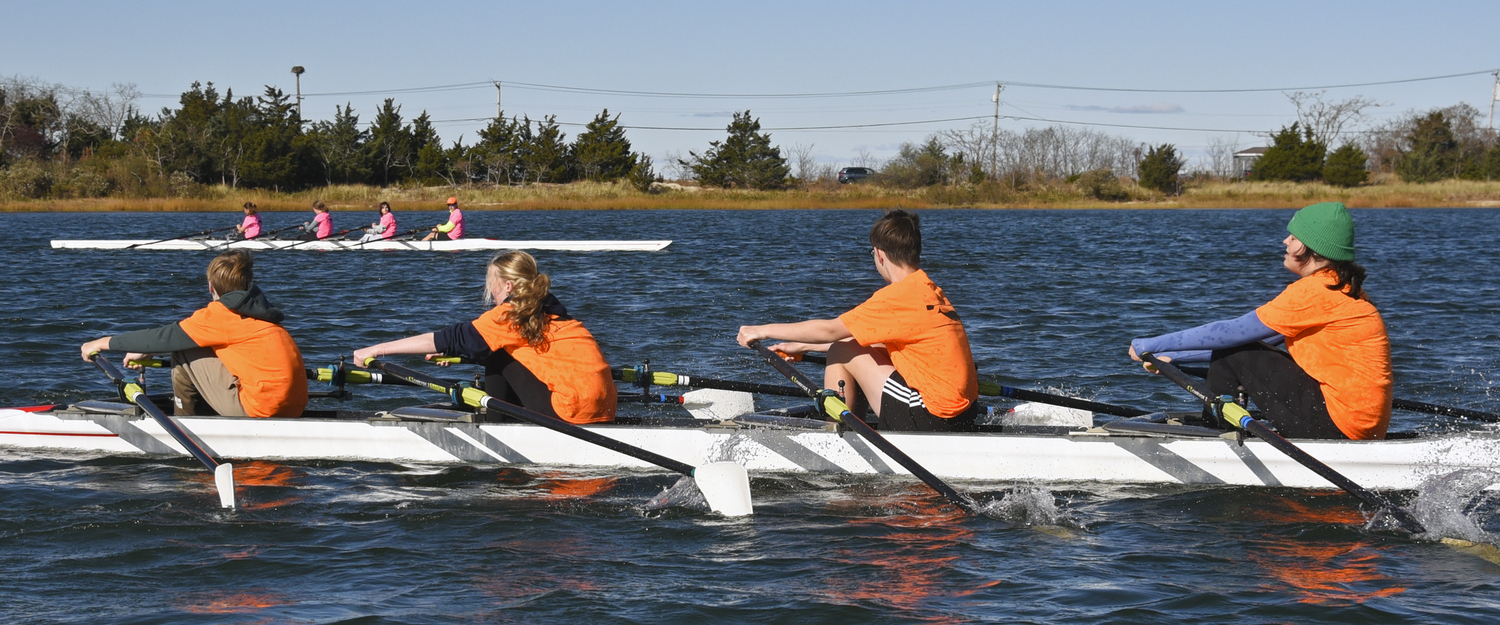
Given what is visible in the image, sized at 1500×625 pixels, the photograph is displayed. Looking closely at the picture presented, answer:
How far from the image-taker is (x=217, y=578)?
18.3 feet

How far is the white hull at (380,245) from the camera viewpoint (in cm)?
2588

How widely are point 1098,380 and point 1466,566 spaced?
5.76 m

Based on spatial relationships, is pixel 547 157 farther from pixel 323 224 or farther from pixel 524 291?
pixel 524 291

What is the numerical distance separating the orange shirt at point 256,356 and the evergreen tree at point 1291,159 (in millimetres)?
70457

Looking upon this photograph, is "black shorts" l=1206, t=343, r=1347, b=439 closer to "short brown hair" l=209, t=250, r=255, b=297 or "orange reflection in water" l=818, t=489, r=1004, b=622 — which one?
"orange reflection in water" l=818, t=489, r=1004, b=622

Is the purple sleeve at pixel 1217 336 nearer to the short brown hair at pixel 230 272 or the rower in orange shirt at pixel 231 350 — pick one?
the rower in orange shirt at pixel 231 350

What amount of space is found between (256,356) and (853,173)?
69.2 meters

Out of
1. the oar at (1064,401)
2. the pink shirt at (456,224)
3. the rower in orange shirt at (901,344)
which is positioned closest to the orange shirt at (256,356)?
the rower in orange shirt at (901,344)

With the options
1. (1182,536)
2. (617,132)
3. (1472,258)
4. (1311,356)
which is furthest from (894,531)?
(617,132)

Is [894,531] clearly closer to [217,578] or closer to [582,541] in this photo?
[582,541]

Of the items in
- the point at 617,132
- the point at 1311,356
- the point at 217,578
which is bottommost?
the point at 217,578

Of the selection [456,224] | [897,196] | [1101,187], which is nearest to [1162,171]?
[1101,187]

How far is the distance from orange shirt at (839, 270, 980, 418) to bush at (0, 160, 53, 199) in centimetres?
5680

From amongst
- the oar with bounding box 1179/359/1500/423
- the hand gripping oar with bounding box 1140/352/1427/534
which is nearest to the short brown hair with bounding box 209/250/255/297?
the hand gripping oar with bounding box 1140/352/1427/534
